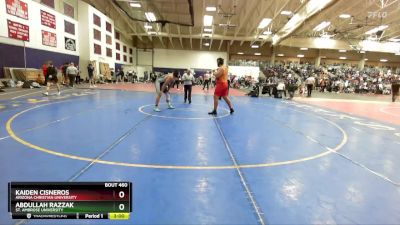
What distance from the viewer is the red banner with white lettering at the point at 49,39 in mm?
17936

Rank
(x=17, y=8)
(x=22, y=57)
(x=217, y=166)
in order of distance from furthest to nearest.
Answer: (x=22, y=57) → (x=17, y=8) → (x=217, y=166)

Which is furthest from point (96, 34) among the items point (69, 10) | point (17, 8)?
point (17, 8)

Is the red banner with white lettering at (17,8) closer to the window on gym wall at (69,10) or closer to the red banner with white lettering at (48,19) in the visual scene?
the red banner with white lettering at (48,19)

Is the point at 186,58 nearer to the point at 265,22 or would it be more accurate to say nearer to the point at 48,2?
the point at 265,22

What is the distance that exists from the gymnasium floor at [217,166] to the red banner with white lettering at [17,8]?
35.4 ft

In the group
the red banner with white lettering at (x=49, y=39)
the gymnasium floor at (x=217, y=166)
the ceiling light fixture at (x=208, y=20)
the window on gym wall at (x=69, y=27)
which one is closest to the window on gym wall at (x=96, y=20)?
the window on gym wall at (x=69, y=27)

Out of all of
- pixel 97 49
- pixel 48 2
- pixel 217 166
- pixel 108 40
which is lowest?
pixel 217 166

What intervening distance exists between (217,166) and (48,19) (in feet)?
62.5

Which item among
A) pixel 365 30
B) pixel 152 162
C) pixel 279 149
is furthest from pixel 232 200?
pixel 365 30

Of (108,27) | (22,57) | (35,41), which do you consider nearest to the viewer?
(22,57)

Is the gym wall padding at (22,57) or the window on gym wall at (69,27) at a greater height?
the window on gym wall at (69,27)

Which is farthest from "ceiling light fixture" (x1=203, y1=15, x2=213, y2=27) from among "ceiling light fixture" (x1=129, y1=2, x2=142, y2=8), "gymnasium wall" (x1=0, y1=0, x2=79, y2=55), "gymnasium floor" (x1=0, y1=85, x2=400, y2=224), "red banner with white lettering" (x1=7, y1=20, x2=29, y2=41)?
"gymnasium floor" (x1=0, y1=85, x2=400, y2=224)

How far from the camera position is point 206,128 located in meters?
6.51

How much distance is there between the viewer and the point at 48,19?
713 inches
